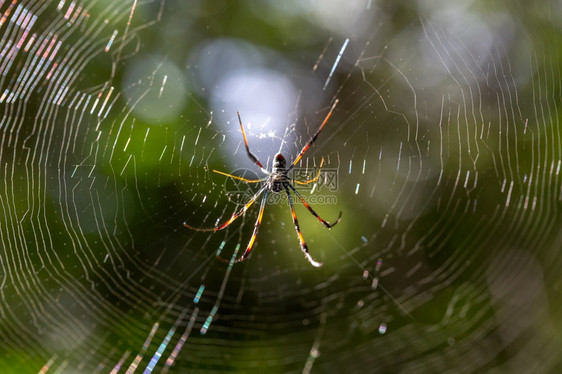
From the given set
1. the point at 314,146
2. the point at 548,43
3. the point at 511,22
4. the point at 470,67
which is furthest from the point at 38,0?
the point at 548,43

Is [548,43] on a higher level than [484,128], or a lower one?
higher

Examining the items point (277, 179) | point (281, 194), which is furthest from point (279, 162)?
point (281, 194)

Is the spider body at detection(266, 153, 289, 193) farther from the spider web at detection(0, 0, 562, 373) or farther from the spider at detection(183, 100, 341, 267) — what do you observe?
the spider web at detection(0, 0, 562, 373)

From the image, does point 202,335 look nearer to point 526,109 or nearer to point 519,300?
point 519,300

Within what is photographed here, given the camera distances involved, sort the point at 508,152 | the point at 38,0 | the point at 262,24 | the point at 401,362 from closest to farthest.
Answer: the point at 38,0 → the point at 401,362 → the point at 508,152 → the point at 262,24

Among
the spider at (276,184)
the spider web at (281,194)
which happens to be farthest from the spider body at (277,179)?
the spider web at (281,194)

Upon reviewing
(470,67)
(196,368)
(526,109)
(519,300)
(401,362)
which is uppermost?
(526,109)

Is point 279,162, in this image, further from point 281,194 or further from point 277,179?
point 281,194
